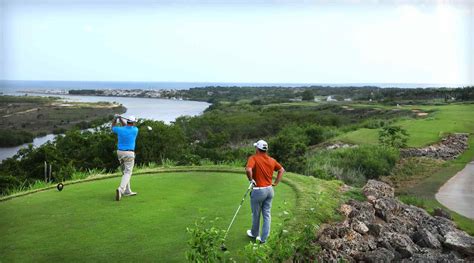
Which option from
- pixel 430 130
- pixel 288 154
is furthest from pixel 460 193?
pixel 430 130

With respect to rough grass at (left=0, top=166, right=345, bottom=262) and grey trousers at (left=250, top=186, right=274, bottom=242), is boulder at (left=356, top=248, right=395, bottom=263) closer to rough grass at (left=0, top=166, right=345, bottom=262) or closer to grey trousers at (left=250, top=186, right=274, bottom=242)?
rough grass at (left=0, top=166, right=345, bottom=262)

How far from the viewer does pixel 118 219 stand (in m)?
6.22

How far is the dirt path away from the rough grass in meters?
5.46

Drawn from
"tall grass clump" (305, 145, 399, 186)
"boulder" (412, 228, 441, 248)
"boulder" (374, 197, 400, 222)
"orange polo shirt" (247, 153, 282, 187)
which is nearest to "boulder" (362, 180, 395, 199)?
"boulder" (374, 197, 400, 222)

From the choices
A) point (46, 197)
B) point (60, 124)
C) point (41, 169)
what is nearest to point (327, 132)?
point (60, 124)

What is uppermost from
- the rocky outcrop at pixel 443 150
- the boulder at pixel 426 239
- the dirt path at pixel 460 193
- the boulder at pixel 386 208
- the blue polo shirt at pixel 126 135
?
the blue polo shirt at pixel 126 135

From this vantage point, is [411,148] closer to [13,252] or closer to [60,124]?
[60,124]

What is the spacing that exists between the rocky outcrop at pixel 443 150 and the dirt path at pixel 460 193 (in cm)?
376

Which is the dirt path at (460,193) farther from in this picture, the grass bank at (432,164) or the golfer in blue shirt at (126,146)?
the golfer in blue shirt at (126,146)

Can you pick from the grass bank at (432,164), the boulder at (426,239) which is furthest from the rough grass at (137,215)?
the grass bank at (432,164)

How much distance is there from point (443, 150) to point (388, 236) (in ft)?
62.0

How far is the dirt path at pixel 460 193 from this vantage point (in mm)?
12923

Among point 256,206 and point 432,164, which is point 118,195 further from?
point 432,164

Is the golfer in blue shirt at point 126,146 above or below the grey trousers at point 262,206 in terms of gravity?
above
